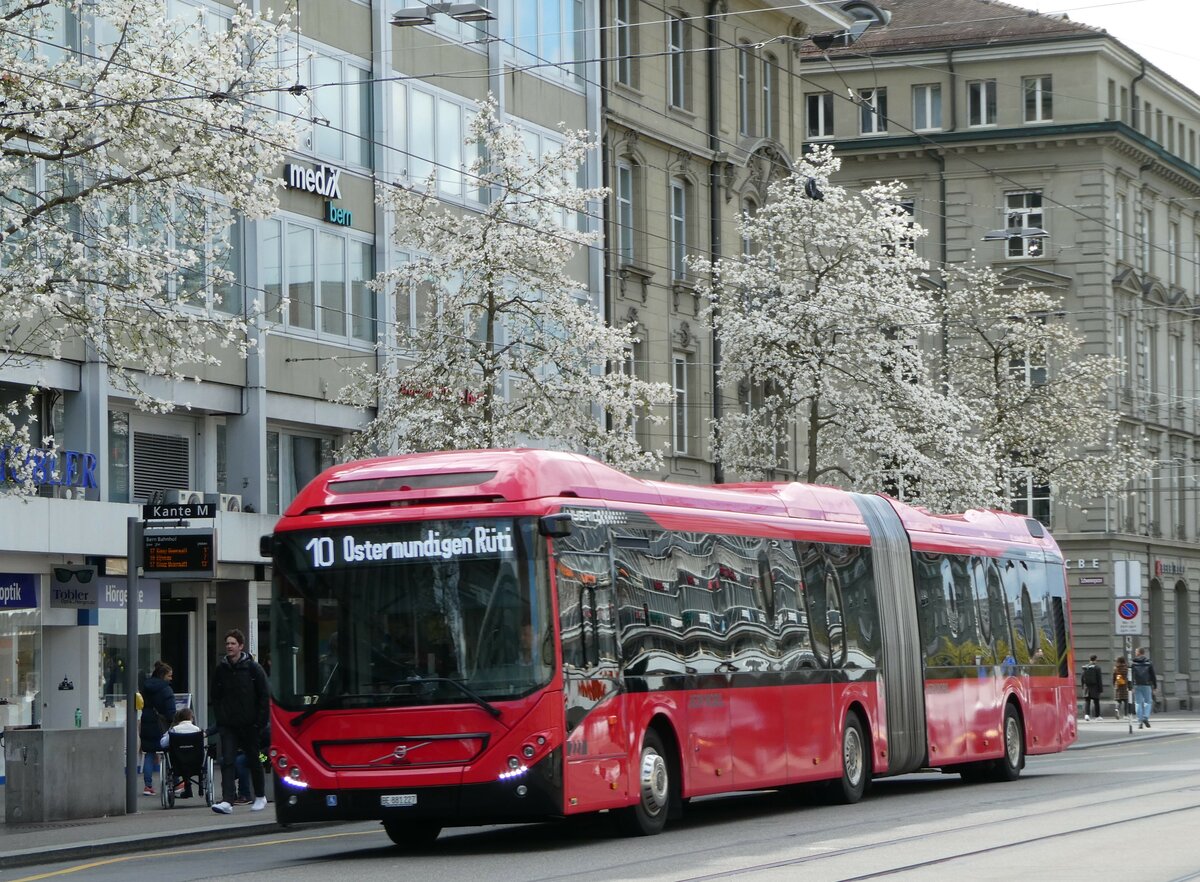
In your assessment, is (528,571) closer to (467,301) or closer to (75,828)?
(75,828)

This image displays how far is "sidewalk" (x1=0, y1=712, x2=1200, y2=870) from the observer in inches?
723

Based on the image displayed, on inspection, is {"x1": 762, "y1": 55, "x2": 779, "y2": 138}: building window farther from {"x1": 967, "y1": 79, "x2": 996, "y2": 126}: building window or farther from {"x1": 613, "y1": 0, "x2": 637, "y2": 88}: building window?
{"x1": 967, "y1": 79, "x2": 996, "y2": 126}: building window

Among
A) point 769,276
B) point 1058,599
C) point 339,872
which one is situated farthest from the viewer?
point 769,276

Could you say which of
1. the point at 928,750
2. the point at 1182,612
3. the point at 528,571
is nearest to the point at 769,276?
the point at 928,750

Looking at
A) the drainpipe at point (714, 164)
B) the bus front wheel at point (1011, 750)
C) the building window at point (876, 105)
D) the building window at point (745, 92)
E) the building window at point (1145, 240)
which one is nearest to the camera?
the bus front wheel at point (1011, 750)

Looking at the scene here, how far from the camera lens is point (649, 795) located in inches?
709

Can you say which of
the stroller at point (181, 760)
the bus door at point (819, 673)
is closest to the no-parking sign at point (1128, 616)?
the bus door at point (819, 673)

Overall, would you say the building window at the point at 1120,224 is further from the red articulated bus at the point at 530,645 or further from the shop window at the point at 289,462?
the red articulated bus at the point at 530,645

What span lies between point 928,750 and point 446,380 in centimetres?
909

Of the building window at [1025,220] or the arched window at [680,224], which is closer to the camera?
the arched window at [680,224]

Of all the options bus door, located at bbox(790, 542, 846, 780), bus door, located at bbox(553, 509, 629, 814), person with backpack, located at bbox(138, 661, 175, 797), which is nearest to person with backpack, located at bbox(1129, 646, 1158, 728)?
bus door, located at bbox(790, 542, 846, 780)

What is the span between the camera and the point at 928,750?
24.3m

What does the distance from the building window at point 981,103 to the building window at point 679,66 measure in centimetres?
2645

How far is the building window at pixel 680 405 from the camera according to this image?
45938 millimetres
